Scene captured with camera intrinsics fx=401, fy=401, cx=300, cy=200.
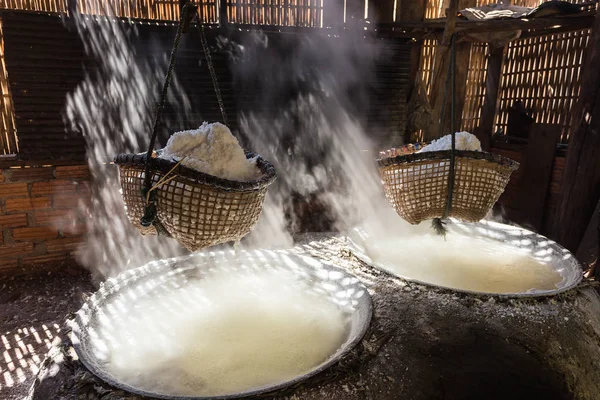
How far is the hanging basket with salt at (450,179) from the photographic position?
7.84ft

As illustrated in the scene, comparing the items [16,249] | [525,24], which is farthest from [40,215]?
[525,24]

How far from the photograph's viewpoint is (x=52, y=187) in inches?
196

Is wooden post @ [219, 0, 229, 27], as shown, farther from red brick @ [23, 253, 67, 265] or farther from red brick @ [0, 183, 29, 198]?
red brick @ [23, 253, 67, 265]

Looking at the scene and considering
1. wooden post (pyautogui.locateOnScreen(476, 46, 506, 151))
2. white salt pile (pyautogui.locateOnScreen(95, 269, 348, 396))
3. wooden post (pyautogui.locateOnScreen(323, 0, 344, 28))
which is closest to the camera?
white salt pile (pyautogui.locateOnScreen(95, 269, 348, 396))

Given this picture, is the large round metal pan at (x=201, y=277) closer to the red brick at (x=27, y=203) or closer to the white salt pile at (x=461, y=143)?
the white salt pile at (x=461, y=143)

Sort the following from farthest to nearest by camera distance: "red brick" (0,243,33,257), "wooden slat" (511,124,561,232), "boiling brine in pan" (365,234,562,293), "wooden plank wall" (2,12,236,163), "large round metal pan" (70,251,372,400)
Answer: "wooden slat" (511,124,561,232) → "red brick" (0,243,33,257) → "wooden plank wall" (2,12,236,163) → "boiling brine in pan" (365,234,562,293) → "large round metal pan" (70,251,372,400)

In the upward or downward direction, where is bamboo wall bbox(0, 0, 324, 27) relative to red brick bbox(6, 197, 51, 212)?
upward

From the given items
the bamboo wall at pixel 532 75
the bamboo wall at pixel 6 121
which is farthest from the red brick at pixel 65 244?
the bamboo wall at pixel 532 75

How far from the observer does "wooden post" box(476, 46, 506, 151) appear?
619cm

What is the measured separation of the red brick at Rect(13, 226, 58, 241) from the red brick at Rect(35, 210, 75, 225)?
0.26ft

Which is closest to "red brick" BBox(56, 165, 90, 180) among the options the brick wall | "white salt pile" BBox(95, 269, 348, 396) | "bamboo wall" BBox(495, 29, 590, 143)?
the brick wall

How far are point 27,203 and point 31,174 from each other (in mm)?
376

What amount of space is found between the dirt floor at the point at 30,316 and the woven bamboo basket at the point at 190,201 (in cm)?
268

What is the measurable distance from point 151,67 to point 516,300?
430 centimetres
